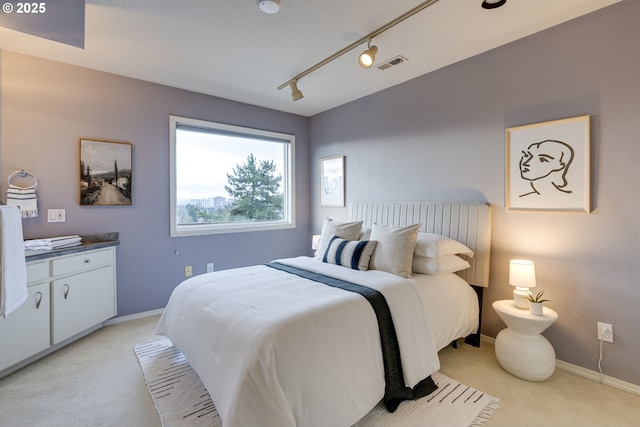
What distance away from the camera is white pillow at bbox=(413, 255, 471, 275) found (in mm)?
2412

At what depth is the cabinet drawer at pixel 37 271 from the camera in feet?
7.20

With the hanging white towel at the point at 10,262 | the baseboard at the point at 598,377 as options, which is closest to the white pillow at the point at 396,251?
the baseboard at the point at 598,377

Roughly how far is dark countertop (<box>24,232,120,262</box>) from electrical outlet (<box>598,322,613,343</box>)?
4.22 m

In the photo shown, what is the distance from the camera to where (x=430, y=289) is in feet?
7.43

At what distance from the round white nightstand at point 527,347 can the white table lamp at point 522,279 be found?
0.08m

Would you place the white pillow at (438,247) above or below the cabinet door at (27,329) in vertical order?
above

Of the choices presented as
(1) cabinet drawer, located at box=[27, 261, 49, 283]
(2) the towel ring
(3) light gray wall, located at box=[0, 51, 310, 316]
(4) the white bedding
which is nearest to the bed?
(4) the white bedding

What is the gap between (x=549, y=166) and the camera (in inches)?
90.0

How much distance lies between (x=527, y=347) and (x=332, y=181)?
9.55 feet

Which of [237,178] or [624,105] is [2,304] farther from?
[624,105]

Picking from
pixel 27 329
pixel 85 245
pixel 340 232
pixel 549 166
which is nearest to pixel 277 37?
pixel 340 232

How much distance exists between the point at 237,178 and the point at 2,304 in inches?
107

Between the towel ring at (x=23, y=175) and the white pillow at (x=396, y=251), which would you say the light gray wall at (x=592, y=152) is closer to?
the white pillow at (x=396, y=251)

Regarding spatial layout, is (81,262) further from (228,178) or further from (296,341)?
(296,341)
